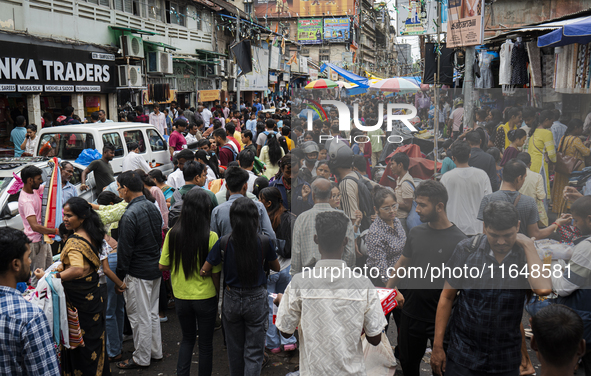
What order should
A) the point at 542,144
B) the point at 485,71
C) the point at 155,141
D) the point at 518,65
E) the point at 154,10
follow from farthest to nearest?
the point at 154,10 → the point at 485,71 → the point at 518,65 → the point at 155,141 → the point at 542,144

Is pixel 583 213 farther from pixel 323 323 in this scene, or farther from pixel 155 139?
pixel 155 139

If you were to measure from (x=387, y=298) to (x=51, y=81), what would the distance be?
1238 centimetres

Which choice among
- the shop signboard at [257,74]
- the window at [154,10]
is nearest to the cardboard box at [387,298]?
the window at [154,10]

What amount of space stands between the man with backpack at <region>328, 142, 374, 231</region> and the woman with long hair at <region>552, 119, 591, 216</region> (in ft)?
4.50

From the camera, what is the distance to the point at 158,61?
17.7 m

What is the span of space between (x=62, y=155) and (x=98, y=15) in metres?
8.68

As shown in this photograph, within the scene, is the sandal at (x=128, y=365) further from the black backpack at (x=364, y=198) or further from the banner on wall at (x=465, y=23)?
the banner on wall at (x=465, y=23)

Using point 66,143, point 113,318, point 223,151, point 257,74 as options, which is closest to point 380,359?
point 113,318


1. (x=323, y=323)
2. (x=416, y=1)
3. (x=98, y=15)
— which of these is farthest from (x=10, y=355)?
(x=416, y=1)

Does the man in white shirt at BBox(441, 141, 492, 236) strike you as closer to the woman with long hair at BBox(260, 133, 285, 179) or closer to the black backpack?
the black backpack

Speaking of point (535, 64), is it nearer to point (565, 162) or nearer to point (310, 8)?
point (565, 162)

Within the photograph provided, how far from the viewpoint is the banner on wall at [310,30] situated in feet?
219

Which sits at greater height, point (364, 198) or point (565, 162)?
point (565, 162)

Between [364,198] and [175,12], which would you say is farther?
[175,12]
